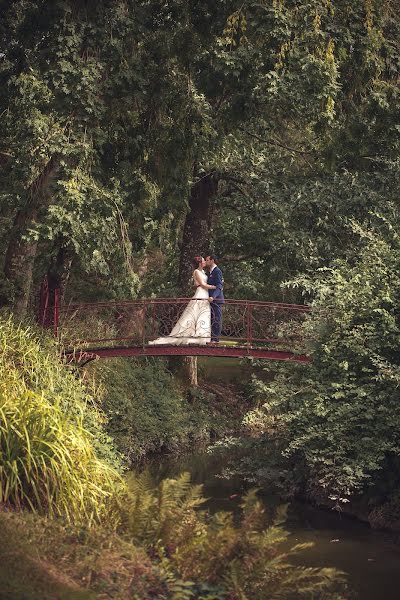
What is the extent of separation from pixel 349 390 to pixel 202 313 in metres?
4.40

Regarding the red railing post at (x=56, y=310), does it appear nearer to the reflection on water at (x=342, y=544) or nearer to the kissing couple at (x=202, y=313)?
the kissing couple at (x=202, y=313)

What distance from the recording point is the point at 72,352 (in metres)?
19.8

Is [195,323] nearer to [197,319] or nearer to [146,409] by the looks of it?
[197,319]

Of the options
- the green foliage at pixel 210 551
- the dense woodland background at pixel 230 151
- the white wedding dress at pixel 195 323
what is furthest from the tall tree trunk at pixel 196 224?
the green foliage at pixel 210 551

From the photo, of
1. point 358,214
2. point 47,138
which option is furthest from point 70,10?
point 358,214

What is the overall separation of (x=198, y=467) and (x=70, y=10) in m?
9.84

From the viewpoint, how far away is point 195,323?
2055 cm

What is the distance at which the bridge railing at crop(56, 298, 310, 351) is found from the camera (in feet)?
65.0

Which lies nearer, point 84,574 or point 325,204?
point 84,574

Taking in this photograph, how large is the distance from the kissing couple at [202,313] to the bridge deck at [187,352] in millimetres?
376

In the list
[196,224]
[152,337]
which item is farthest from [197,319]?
[196,224]

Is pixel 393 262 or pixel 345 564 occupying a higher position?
pixel 393 262

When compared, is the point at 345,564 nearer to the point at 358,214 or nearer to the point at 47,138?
the point at 47,138

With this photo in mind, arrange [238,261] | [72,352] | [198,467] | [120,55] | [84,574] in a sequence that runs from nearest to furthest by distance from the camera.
A: [84,574], [120,55], [72,352], [198,467], [238,261]
